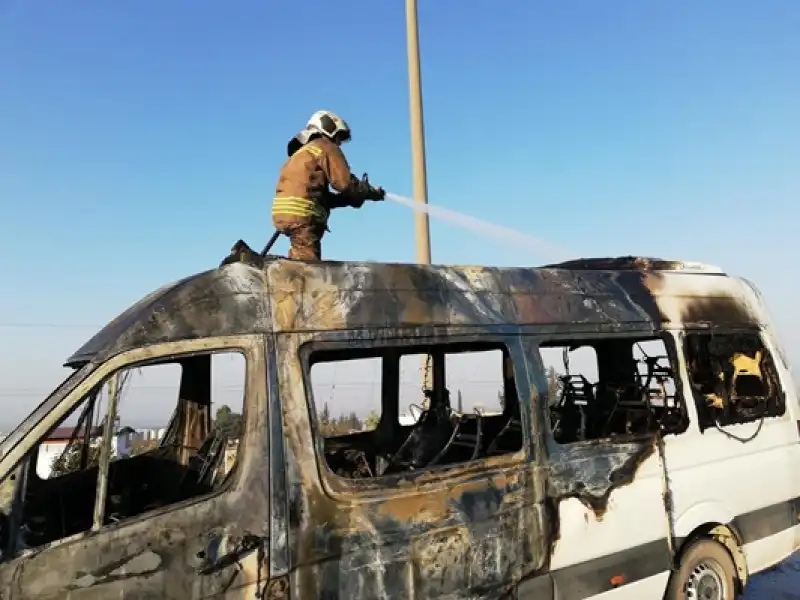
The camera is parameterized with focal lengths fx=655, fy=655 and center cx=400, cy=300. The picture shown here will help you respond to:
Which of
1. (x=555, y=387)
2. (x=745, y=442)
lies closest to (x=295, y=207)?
(x=555, y=387)

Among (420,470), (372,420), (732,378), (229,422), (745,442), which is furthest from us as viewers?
(732,378)

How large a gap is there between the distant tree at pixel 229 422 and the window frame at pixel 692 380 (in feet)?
11.2

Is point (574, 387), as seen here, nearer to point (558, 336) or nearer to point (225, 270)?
point (558, 336)

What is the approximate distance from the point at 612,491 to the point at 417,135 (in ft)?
19.1

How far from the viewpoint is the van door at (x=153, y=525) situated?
274 cm

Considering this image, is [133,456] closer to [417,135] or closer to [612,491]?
[612,491]

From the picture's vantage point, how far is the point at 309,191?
480 centimetres

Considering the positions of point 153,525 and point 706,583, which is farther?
point 706,583

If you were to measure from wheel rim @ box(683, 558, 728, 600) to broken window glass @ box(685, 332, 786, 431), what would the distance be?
1063 mm

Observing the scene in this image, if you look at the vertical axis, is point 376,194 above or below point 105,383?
above

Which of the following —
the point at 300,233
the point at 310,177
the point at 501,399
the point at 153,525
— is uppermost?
the point at 310,177

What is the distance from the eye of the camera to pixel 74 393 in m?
2.94

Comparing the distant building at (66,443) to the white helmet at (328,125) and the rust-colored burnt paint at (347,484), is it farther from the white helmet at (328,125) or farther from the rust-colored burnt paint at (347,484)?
the white helmet at (328,125)

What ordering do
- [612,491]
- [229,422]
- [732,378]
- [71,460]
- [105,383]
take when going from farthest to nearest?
[732,378]
[612,491]
[71,460]
[229,422]
[105,383]
